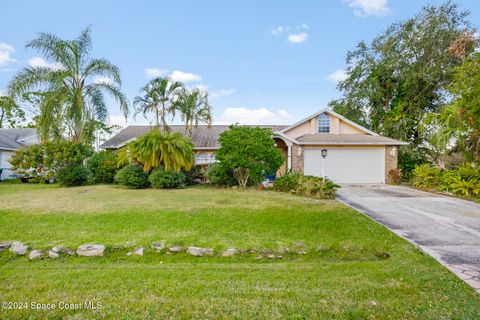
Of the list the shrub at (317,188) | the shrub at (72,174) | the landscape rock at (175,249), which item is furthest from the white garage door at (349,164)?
Result: the shrub at (72,174)

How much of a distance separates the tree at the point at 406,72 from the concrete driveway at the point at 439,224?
876 cm

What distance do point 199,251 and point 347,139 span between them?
12.7 meters

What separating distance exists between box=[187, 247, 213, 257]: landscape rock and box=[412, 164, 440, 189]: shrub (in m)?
12.9

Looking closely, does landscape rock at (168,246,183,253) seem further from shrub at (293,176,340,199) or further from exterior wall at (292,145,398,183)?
exterior wall at (292,145,398,183)

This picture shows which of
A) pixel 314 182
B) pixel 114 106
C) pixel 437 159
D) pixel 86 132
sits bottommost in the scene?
pixel 314 182

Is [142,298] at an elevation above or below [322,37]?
below

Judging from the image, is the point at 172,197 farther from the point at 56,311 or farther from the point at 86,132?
the point at 86,132

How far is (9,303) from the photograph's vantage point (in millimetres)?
2783

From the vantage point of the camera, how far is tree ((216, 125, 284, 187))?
10.9 m

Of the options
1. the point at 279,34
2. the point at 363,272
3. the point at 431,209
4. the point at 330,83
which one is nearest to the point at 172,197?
the point at 363,272

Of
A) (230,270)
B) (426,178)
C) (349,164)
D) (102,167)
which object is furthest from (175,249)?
(426,178)

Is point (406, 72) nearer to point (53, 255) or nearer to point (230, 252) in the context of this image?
point (230, 252)

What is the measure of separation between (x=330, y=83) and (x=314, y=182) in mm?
14344

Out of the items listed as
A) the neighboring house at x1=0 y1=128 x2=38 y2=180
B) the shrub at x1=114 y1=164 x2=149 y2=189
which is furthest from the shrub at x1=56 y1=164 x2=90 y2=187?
the neighboring house at x1=0 y1=128 x2=38 y2=180
